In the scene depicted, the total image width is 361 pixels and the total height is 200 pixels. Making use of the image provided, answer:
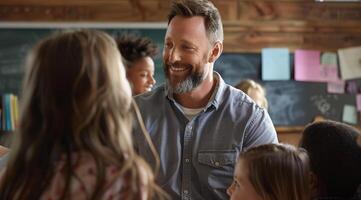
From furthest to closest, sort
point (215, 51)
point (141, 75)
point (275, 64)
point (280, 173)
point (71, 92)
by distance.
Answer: point (275, 64) → point (141, 75) → point (215, 51) → point (280, 173) → point (71, 92)

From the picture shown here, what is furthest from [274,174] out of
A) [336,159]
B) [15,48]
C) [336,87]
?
[15,48]

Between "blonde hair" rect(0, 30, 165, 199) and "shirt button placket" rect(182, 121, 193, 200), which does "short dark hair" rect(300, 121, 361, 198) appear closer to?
"shirt button placket" rect(182, 121, 193, 200)

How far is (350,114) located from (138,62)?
2050 mm

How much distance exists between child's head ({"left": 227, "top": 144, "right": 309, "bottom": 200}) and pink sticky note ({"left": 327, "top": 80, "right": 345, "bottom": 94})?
2607mm

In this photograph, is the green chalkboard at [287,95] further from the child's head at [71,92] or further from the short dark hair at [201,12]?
the child's head at [71,92]

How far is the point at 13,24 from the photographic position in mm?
3898

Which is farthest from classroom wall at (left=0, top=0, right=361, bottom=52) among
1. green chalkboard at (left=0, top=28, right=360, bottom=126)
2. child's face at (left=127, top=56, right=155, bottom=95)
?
child's face at (left=127, top=56, right=155, bottom=95)

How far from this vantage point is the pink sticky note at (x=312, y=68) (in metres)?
4.05

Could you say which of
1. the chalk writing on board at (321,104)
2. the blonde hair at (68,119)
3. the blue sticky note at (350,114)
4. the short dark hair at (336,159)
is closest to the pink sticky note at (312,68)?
the chalk writing on board at (321,104)

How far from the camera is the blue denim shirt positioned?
1.82 m

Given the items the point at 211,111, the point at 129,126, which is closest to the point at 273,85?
the point at 211,111

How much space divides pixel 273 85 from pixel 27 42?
1928 mm

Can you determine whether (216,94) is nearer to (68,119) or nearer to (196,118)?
(196,118)

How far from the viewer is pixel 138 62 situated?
279cm
